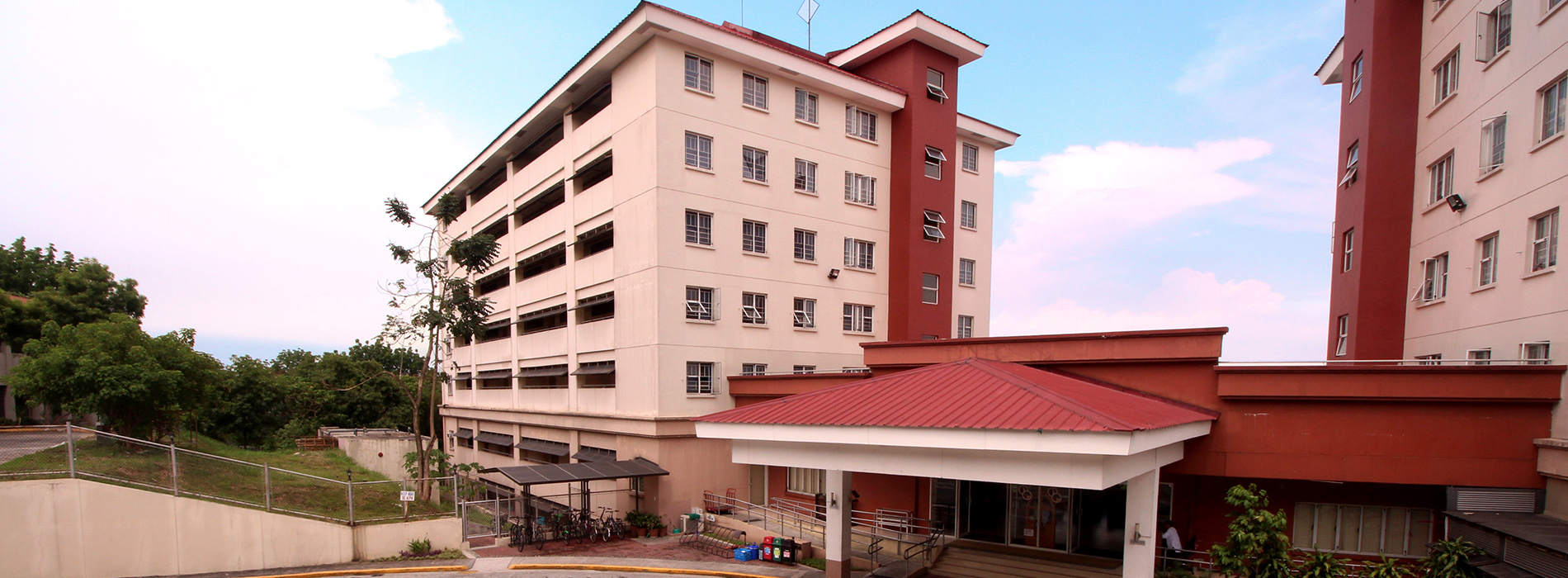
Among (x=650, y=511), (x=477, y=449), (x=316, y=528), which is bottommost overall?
(x=477, y=449)

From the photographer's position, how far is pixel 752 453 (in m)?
18.2

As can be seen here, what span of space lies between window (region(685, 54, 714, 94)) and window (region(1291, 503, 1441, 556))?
77.4ft

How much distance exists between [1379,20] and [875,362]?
66.2ft

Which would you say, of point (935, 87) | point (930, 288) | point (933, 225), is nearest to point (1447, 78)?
point (933, 225)

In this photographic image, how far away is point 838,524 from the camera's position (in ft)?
63.5

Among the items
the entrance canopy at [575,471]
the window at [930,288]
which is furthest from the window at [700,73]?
the entrance canopy at [575,471]

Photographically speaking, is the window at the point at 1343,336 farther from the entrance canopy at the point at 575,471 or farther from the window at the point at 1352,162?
the entrance canopy at the point at 575,471

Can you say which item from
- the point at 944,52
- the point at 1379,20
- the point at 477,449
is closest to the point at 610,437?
the point at 477,449

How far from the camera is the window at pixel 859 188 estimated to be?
33844mm

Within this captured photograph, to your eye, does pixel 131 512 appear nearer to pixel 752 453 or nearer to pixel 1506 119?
pixel 752 453

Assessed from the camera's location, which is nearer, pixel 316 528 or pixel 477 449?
pixel 316 528

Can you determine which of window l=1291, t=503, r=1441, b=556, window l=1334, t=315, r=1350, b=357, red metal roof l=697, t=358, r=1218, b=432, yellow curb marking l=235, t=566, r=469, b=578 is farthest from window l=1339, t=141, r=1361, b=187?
yellow curb marking l=235, t=566, r=469, b=578

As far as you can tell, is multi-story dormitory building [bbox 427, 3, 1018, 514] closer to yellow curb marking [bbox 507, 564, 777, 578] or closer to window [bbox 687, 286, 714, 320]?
window [bbox 687, 286, 714, 320]

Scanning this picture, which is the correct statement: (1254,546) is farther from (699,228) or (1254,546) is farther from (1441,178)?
(699,228)
